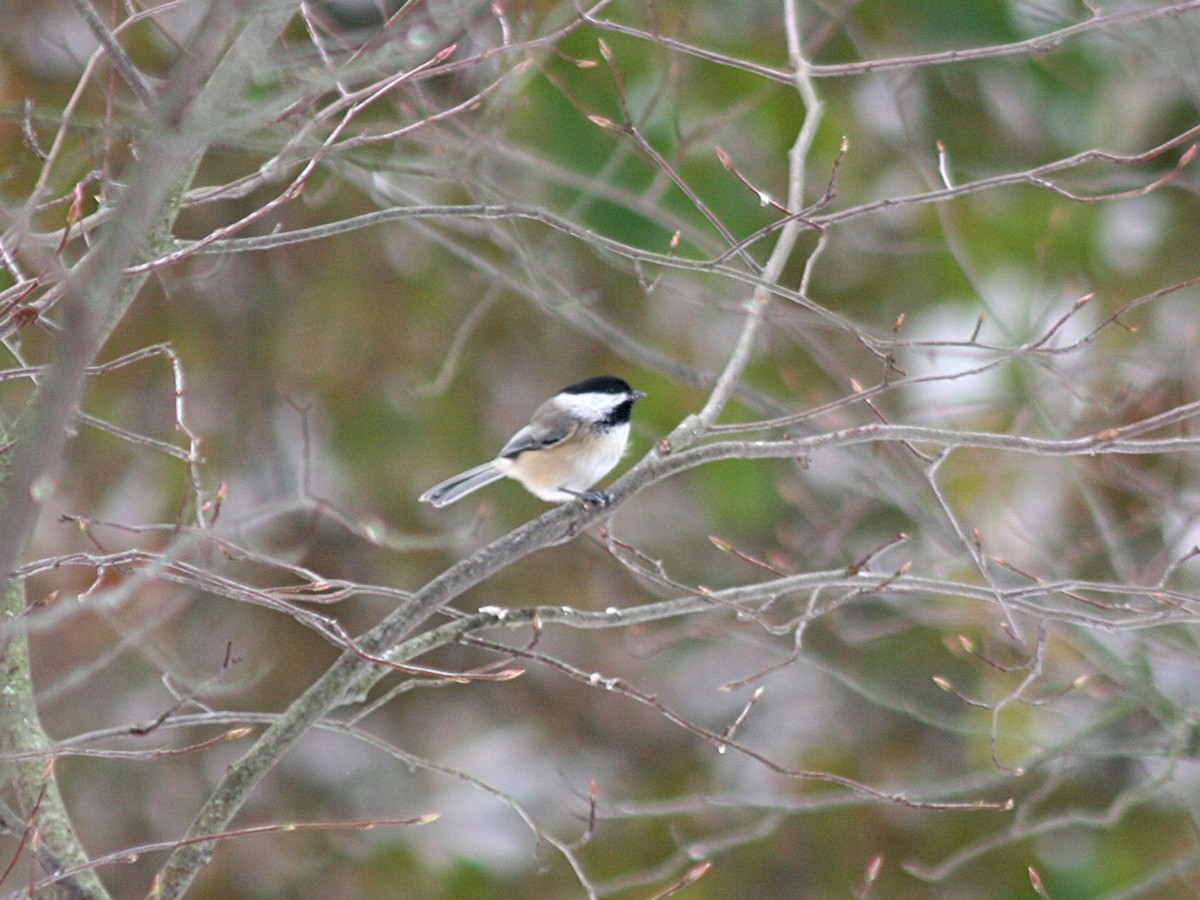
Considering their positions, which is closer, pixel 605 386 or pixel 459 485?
pixel 605 386

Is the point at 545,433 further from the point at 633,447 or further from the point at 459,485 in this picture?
the point at 633,447

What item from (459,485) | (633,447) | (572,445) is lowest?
(633,447)

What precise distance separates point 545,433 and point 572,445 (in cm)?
14

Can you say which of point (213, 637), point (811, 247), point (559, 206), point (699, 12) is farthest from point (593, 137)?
point (213, 637)

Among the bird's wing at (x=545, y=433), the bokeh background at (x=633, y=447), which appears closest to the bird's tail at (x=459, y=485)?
the bird's wing at (x=545, y=433)

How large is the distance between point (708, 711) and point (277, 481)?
3.79m

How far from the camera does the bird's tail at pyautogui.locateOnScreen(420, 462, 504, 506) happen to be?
15.1 ft

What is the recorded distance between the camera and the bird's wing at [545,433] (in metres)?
4.68

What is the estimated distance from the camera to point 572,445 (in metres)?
4.64

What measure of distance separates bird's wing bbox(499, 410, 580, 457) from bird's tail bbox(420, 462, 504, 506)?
152mm

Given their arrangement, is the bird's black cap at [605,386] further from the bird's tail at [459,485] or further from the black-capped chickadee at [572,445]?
the bird's tail at [459,485]

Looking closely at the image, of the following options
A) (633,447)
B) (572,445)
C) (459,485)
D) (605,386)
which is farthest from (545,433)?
(633,447)

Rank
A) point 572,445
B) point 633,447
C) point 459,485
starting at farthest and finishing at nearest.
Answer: point 633,447 < point 459,485 < point 572,445

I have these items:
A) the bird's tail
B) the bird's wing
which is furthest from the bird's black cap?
the bird's tail
